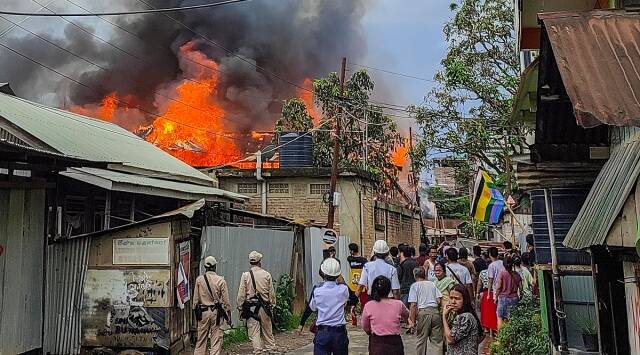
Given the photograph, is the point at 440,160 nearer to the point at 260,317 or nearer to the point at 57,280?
the point at 260,317

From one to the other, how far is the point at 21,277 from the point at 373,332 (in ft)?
16.4

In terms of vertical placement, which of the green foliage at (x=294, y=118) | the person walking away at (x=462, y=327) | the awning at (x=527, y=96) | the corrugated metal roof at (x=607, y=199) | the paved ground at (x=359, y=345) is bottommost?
the paved ground at (x=359, y=345)

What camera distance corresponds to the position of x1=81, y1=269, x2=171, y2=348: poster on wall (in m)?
9.30

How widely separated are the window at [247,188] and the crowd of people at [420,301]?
26.3 feet

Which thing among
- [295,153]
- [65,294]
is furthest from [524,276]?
[295,153]

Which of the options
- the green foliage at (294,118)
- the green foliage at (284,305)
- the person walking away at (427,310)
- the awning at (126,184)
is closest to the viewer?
the person walking away at (427,310)

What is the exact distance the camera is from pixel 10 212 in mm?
7770

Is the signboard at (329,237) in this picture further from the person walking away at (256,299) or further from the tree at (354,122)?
the tree at (354,122)

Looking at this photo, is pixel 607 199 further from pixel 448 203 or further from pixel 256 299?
pixel 448 203

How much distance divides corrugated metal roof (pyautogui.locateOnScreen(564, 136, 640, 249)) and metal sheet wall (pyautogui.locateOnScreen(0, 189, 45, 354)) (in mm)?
6830

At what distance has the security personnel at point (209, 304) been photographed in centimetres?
907

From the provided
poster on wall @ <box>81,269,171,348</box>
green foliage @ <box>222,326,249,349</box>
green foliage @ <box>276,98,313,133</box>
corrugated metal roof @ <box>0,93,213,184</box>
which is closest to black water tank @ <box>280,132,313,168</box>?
corrugated metal roof @ <box>0,93,213,184</box>

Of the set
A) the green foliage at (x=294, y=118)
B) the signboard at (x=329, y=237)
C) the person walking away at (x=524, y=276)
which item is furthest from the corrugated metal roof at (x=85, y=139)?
the green foliage at (x=294, y=118)

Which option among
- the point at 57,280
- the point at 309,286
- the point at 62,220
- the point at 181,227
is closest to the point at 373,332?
the point at 181,227
